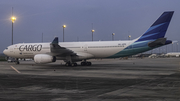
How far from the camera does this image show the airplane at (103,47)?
25891mm

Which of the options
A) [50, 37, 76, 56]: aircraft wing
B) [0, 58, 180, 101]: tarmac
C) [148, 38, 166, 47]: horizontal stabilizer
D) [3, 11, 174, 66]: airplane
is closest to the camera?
[0, 58, 180, 101]: tarmac

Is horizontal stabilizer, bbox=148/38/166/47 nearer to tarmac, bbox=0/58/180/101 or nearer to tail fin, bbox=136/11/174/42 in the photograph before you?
tail fin, bbox=136/11/174/42

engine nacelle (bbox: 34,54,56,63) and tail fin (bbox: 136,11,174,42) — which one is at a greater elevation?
tail fin (bbox: 136,11,174,42)

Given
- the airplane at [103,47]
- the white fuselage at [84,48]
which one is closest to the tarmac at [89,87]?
the airplane at [103,47]

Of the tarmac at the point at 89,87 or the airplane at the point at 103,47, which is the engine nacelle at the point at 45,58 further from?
the tarmac at the point at 89,87

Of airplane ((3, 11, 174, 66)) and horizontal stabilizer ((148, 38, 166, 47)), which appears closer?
horizontal stabilizer ((148, 38, 166, 47))

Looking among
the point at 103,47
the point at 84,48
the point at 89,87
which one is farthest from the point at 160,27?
the point at 89,87

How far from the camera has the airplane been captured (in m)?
25.9

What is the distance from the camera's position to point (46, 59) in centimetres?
2620

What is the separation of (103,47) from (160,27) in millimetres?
7770

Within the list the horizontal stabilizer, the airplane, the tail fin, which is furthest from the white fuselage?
the horizontal stabilizer

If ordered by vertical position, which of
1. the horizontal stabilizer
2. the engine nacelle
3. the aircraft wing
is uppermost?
the horizontal stabilizer

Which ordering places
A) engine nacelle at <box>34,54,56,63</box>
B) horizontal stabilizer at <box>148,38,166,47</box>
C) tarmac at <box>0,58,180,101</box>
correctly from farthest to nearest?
1. engine nacelle at <box>34,54,56,63</box>
2. horizontal stabilizer at <box>148,38,166,47</box>
3. tarmac at <box>0,58,180,101</box>

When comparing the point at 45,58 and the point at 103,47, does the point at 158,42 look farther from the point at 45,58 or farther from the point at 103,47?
the point at 45,58
